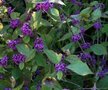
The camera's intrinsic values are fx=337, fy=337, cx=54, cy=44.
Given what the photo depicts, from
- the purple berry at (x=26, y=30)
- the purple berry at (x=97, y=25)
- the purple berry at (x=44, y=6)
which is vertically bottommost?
the purple berry at (x=97, y=25)

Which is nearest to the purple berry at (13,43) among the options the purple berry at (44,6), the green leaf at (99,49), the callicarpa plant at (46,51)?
the callicarpa plant at (46,51)

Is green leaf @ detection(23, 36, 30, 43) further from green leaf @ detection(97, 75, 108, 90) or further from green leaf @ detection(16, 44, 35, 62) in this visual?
green leaf @ detection(97, 75, 108, 90)

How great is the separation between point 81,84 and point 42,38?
310mm

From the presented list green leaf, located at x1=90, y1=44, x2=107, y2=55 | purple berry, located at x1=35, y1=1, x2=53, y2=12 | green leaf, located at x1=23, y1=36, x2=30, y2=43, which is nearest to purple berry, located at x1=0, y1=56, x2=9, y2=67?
green leaf, located at x1=23, y1=36, x2=30, y2=43

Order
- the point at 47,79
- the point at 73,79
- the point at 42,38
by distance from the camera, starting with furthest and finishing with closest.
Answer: the point at 73,79 → the point at 42,38 → the point at 47,79

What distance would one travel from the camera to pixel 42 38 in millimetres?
1416

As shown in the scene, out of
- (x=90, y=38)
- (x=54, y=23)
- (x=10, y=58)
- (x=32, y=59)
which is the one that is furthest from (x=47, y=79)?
(x=90, y=38)

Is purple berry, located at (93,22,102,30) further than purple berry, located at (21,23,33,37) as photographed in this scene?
Yes

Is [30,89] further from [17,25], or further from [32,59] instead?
[17,25]

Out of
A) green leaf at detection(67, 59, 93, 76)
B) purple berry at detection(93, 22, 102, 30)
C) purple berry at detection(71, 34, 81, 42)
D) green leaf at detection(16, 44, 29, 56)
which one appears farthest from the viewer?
purple berry at detection(93, 22, 102, 30)

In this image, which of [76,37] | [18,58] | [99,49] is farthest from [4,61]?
[99,49]

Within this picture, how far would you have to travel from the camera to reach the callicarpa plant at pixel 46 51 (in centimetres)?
130

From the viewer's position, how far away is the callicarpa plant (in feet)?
4.27

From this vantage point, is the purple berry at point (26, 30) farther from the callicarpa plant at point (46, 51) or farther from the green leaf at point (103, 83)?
the green leaf at point (103, 83)
